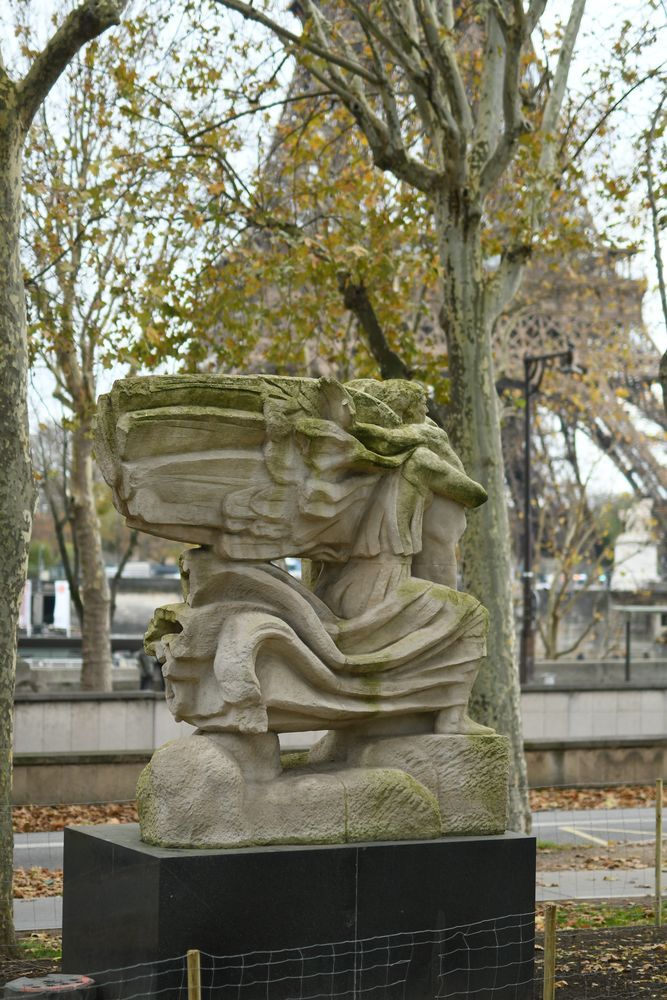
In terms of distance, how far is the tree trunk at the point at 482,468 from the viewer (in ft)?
45.6

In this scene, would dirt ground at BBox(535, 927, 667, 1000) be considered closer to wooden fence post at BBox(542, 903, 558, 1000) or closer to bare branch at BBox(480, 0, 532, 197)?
wooden fence post at BBox(542, 903, 558, 1000)

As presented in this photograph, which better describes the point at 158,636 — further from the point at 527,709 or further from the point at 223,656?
the point at 527,709

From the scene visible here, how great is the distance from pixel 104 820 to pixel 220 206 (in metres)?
7.53

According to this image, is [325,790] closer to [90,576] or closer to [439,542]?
[439,542]

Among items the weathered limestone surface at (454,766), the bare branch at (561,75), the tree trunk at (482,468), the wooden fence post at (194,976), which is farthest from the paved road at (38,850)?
the bare branch at (561,75)

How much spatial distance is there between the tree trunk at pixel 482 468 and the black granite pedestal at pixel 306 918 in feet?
19.0

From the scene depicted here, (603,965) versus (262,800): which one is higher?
(262,800)

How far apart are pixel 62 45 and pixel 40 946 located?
677cm

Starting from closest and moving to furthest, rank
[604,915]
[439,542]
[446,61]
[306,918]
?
[306,918] → [439,542] → [604,915] → [446,61]

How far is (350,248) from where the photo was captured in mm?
16250

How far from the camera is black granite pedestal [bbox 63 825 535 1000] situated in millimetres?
7031

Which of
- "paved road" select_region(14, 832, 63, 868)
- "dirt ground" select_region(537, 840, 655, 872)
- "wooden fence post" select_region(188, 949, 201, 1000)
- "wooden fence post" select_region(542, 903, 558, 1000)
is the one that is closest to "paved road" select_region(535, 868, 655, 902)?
"dirt ground" select_region(537, 840, 655, 872)

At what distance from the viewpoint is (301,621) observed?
7.74 m

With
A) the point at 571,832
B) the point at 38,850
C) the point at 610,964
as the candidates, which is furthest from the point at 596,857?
the point at 38,850
